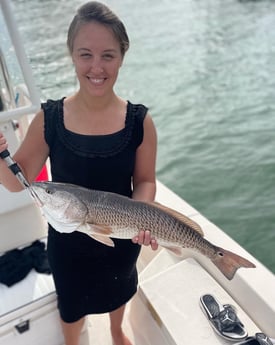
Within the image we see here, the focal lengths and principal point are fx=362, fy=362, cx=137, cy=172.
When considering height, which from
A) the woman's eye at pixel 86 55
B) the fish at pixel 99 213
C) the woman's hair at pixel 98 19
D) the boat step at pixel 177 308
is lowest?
the boat step at pixel 177 308

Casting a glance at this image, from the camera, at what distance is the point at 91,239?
178 centimetres

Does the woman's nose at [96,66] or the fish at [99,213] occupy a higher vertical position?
the woman's nose at [96,66]

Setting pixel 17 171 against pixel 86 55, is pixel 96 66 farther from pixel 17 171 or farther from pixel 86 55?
pixel 17 171

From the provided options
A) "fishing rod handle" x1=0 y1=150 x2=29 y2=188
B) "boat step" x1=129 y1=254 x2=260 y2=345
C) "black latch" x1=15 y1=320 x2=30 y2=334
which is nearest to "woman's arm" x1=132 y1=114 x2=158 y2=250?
"fishing rod handle" x1=0 y1=150 x2=29 y2=188

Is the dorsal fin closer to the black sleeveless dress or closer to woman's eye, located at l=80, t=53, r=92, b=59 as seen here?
the black sleeveless dress

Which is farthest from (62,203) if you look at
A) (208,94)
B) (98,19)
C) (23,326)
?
(208,94)

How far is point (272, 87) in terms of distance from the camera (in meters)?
8.79

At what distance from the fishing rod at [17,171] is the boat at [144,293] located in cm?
81

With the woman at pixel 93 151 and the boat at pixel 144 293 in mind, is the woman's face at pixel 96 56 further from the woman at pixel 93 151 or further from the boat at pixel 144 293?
the boat at pixel 144 293

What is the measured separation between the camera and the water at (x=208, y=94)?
207 inches

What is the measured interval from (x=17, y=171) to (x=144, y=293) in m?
1.15

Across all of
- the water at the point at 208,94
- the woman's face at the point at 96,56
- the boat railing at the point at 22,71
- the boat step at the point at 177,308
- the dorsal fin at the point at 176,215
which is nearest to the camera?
the woman's face at the point at 96,56

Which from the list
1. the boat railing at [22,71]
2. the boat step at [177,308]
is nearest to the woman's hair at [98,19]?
the boat railing at [22,71]

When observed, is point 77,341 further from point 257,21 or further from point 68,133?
point 257,21
